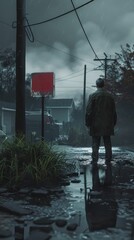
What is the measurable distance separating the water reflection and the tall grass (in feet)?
2.51

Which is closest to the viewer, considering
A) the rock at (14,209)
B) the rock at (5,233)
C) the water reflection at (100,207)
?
the rock at (5,233)

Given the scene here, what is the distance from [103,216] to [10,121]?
57.9m

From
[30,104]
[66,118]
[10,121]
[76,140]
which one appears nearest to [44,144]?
[76,140]

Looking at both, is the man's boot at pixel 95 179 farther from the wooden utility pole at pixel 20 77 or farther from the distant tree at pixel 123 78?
the distant tree at pixel 123 78

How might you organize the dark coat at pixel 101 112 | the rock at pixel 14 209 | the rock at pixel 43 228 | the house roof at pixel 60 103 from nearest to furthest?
the rock at pixel 43 228, the rock at pixel 14 209, the dark coat at pixel 101 112, the house roof at pixel 60 103

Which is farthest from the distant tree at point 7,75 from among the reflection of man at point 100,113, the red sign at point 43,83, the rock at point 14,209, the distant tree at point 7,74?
the rock at point 14,209

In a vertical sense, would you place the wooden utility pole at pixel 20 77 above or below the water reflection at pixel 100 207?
above

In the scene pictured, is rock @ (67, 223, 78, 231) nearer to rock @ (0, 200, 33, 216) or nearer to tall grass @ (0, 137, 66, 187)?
rock @ (0, 200, 33, 216)

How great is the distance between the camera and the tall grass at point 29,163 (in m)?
7.20

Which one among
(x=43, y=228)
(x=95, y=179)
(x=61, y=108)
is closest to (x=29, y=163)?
(x=95, y=179)

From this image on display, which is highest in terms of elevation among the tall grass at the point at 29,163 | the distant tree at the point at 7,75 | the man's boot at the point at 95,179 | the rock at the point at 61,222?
the distant tree at the point at 7,75

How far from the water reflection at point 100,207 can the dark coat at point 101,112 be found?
2.18m

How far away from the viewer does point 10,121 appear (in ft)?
205

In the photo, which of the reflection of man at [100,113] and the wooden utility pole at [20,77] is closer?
the reflection of man at [100,113]
